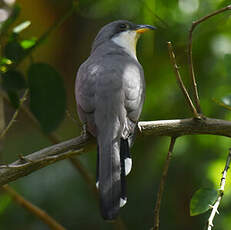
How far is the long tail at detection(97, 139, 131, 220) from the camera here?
2.69 m

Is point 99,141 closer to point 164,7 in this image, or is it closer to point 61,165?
point 164,7

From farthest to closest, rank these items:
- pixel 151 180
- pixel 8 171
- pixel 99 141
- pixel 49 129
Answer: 1. pixel 151 180
2. pixel 49 129
3. pixel 99 141
4. pixel 8 171

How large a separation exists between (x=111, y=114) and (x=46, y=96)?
505mm

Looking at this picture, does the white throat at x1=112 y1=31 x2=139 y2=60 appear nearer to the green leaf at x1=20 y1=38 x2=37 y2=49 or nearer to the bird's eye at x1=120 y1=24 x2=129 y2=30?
the bird's eye at x1=120 y1=24 x2=129 y2=30

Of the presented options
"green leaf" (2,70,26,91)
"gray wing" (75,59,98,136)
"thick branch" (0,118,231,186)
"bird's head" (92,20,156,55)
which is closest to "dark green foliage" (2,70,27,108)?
"green leaf" (2,70,26,91)

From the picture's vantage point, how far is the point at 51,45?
6.65 meters


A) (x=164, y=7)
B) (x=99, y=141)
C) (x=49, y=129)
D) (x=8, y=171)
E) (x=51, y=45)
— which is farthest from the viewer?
(x=51, y=45)

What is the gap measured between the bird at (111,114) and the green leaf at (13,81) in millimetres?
367

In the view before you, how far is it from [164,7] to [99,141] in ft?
4.14

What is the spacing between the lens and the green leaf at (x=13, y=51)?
128 inches

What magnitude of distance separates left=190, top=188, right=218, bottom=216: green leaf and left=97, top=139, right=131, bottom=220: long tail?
395mm

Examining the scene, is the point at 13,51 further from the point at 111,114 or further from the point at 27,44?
the point at 111,114

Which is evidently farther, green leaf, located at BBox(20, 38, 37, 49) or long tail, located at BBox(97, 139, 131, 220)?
green leaf, located at BBox(20, 38, 37, 49)

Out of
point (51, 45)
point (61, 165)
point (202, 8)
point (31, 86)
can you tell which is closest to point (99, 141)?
point (31, 86)
